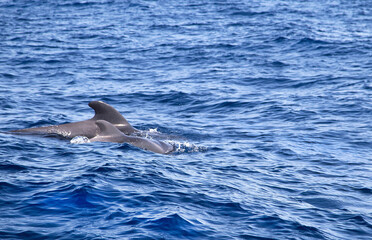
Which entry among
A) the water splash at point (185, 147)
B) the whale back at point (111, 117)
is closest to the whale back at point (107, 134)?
the whale back at point (111, 117)

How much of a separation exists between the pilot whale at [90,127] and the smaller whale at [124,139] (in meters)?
0.62

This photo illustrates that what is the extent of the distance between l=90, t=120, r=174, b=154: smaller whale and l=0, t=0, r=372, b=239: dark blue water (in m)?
0.44

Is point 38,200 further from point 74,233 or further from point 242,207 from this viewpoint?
point 242,207

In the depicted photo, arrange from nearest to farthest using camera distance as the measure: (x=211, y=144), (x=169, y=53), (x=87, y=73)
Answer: (x=211, y=144), (x=87, y=73), (x=169, y=53)

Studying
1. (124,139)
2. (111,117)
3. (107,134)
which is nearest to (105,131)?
(107,134)

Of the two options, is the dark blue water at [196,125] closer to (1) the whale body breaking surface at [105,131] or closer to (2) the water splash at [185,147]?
(2) the water splash at [185,147]

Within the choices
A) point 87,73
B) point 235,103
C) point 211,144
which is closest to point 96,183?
point 211,144

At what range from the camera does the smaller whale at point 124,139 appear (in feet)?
47.7

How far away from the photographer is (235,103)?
20812 mm

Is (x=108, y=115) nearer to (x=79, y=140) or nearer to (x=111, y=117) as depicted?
(x=111, y=117)

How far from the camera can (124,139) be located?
14781 millimetres

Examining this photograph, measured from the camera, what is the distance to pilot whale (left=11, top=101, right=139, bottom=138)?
616 inches

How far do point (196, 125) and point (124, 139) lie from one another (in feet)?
12.7

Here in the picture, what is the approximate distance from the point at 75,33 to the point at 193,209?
29961 mm
